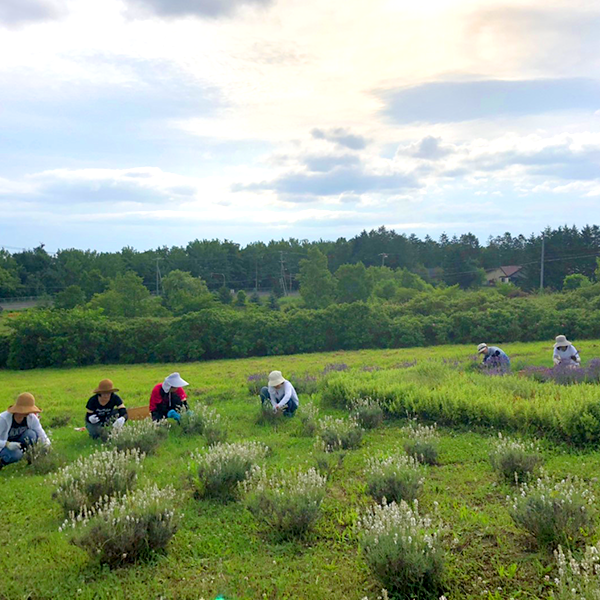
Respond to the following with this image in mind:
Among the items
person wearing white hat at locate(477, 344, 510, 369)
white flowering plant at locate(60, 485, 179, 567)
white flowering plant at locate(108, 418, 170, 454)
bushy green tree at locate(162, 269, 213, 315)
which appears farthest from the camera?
bushy green tree at locate(162, 269, 213, 315)

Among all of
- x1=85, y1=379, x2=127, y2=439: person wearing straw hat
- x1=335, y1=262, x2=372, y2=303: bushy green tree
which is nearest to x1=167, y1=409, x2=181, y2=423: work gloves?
x1=85, y1=379, x2=127, y2=439: person wearing straw hat

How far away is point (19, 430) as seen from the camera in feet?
26.6

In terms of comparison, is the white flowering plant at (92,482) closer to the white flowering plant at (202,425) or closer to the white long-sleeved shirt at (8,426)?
the white long-sleeved shirt at (8,426)

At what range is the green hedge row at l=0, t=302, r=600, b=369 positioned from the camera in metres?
30.7

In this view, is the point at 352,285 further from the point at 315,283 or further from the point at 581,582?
the point at 581,582

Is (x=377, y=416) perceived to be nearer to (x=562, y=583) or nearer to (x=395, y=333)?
(x=562, y=583)

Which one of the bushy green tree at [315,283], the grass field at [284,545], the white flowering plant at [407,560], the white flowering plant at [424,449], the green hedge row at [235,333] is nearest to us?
the white flowering plant at [407,560]

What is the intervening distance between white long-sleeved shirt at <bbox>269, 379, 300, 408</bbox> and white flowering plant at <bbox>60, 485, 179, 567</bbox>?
5.57 meters

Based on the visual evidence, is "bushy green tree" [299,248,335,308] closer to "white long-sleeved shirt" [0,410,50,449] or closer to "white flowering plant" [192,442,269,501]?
"white long-sleeved shirt" [0,410,50,449]

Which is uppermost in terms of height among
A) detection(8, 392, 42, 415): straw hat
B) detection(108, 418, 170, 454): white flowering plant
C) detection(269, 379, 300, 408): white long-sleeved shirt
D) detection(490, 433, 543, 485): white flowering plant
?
detection(8, 392, 42, 415): straw hat

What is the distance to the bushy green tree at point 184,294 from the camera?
134ft

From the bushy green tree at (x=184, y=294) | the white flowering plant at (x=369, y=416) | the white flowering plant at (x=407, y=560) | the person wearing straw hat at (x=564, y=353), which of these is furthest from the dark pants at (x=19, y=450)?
the bushy green tree at (x=184, y=294)

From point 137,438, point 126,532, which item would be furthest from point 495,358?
point 126,532

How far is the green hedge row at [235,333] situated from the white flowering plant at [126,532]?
26.3 m
